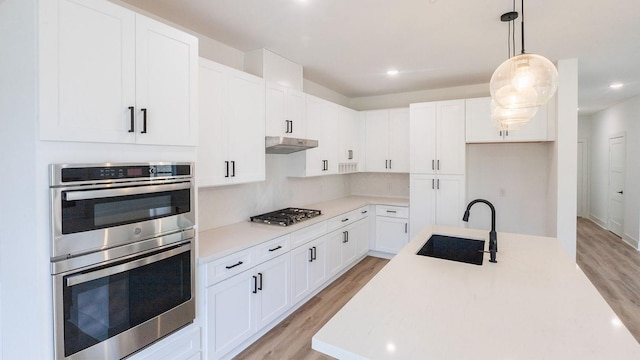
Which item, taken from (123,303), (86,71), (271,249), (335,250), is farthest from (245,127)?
(335,250)

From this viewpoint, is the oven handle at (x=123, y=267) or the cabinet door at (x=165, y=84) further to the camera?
the cabinet door at (x=165, y=84)

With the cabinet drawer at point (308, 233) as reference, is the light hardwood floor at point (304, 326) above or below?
below

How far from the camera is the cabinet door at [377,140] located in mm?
4934

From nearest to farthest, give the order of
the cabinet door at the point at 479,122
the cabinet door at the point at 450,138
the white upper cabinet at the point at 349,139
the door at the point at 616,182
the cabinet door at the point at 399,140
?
the cabinet door at the point at 479,122
the cabinet door at the point at 450,138
the white upper cabinet at the point at 349,139
the cabinet door at the point at 399,140
the door at the point at 616,182

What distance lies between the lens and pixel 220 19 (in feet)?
8.10

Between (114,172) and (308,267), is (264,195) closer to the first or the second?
(308,267)

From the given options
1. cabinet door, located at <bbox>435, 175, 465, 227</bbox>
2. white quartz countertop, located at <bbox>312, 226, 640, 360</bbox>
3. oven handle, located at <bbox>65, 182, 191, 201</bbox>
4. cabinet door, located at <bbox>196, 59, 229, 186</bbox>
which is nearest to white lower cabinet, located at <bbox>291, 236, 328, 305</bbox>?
cabinet door, located at <bbox>196, 59, 229, 186</bbox>

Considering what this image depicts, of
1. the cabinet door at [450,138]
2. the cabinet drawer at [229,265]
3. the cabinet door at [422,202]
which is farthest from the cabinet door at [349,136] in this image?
the cabinet drawer at [229,265]

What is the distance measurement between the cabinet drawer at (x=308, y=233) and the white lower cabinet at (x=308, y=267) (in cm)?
5

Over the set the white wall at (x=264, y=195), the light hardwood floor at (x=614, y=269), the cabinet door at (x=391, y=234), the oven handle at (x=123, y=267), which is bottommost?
the light hardwood floor at (x=614, y=269)

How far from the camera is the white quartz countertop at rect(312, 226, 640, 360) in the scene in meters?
1.12

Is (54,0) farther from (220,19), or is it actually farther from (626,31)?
(626,31)

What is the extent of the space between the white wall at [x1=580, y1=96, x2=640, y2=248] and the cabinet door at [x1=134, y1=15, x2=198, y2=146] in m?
6.91

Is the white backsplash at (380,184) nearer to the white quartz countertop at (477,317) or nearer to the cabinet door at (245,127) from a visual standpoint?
the cabinet door at (245,127)
